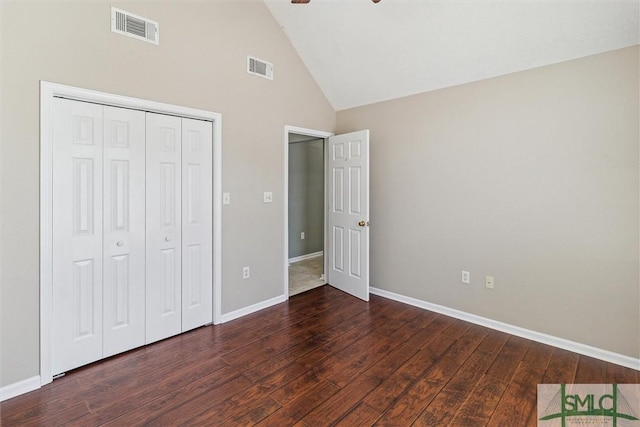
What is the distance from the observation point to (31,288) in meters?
2.10

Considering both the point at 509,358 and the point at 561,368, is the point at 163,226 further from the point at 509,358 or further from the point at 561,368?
the point at 561,368

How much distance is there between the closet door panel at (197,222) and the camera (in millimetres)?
2898

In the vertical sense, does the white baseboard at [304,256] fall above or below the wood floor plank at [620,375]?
above

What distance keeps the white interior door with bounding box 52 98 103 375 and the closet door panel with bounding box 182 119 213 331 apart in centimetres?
67

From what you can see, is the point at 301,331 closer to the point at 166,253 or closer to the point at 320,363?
the point at 320,363

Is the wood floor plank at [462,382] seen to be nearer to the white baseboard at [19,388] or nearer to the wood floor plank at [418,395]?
the wood floor plank at [418,395]

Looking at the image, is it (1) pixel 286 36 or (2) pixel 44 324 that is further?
(1) pixel 286 36

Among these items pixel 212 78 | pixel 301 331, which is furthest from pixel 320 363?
pixel 212 78

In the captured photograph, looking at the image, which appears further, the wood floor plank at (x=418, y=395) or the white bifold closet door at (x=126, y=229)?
the white bifold closet door at (x=126, y=229)

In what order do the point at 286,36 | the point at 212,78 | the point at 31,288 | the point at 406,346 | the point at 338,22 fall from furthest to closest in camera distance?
the point at 286,36, the point at 338,22, the point at 212,78, the point at 406,346, the point at 31,288

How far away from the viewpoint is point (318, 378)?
2.25 metres

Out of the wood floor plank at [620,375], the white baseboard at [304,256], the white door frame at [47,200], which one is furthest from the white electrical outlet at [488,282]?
the white door frame at [47,200]

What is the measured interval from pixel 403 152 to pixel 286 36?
6.22 ft
